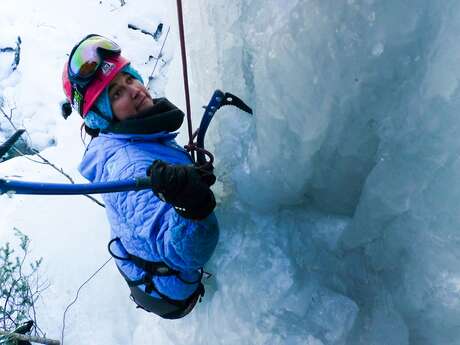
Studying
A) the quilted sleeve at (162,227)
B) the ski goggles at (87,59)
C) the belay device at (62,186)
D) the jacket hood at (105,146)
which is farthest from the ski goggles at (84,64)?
the belay device at (62,186)

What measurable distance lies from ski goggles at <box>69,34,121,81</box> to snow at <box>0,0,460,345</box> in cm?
45

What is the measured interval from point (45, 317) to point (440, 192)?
2410 millimetres

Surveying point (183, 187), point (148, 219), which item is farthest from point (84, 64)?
point (183, 187)

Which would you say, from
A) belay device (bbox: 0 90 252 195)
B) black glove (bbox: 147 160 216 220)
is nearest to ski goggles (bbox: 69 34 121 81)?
belay device (bbox: 0 90 252 195)

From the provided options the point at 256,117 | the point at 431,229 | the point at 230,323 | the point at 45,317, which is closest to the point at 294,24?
the point at 256,117

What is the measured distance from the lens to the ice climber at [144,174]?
1179 millimetres

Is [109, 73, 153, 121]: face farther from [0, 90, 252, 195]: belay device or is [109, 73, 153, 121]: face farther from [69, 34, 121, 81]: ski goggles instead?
[0, 90, 252, 195]: belay device

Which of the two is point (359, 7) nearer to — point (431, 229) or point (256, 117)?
point (256, 117)

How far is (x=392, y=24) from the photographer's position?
1.35m

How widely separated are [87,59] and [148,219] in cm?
68

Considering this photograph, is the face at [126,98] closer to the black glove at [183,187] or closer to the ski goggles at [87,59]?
the ski goggles at [87,59]

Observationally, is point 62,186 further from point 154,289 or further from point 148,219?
point 154,289

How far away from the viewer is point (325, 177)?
72.8 inches

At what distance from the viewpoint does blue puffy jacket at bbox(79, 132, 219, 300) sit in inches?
49.5
